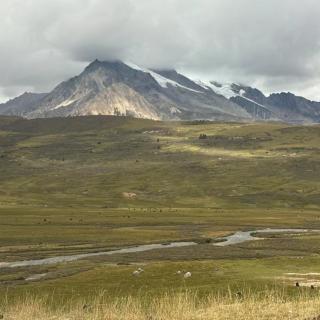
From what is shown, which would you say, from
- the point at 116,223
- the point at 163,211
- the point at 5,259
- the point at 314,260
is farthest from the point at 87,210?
the point at 314,260

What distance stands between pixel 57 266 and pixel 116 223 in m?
79.4

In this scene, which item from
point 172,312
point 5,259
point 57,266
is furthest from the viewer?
point 5,259

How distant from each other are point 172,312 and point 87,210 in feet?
576

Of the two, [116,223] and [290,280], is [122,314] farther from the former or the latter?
[116,223]

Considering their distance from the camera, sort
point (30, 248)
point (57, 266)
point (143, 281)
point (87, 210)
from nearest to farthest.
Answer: point (143, 281) → point (57, 266) → point (30, 248) → point (87, 210)

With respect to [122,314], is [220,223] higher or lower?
lower

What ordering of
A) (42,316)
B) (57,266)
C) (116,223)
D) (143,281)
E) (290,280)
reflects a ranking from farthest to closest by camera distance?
(116,223)
(57,266)
(143,281)
(290,280)
(42,316)

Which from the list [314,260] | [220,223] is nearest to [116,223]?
[220,223]

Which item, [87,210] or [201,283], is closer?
[201,283]

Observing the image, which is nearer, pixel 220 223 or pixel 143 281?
pixel 143 281

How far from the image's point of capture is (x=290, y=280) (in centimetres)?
5097

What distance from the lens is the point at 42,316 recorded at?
23500mm

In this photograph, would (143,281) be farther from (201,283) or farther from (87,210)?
(87,210)

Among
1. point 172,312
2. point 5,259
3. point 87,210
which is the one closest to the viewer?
point 172,312
